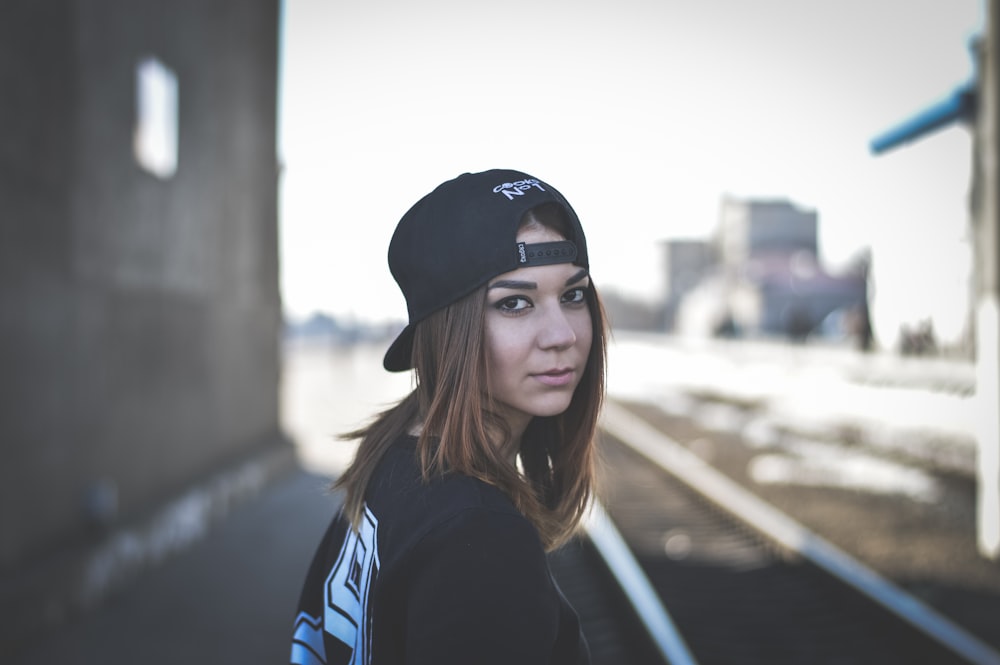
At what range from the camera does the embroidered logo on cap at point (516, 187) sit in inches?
56.1

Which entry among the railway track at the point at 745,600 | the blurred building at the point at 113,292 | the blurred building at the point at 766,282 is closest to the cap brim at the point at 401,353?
the railway track at the point at 745,600

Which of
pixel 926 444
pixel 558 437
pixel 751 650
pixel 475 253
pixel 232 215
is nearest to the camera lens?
pixel 475 253

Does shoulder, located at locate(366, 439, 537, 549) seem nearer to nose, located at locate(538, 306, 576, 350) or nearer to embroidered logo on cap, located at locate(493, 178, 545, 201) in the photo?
nose, located at locate(538, 306, 576, 350)

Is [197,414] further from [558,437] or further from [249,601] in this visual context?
[558,437]

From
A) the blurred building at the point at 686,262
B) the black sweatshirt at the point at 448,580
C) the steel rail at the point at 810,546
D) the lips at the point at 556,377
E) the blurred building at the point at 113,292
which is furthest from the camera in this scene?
the blurred building at the point at 686,262

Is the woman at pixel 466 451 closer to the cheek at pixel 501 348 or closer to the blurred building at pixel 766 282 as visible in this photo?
the cheek at pixel 501 348

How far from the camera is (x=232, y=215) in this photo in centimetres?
980

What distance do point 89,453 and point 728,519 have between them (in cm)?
628

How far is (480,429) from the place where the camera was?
1.36 meters

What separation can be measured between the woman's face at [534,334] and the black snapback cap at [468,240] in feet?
0.09

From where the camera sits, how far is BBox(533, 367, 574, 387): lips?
1.49 meters

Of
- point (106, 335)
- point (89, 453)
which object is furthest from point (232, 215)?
point (89, 453)

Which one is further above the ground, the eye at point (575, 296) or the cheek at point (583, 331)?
the eye at point (575, 296)

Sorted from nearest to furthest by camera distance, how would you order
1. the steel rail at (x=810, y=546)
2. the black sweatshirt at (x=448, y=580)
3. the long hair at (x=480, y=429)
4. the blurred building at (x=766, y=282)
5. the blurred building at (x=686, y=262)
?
the black sweatshirt at (x=448, y=580), the long hair at (x=480, y=429), the steel rail at (x=810, y=546), the blurred building at (x=766, y=282), the blurred building at (x=686, y=262)
